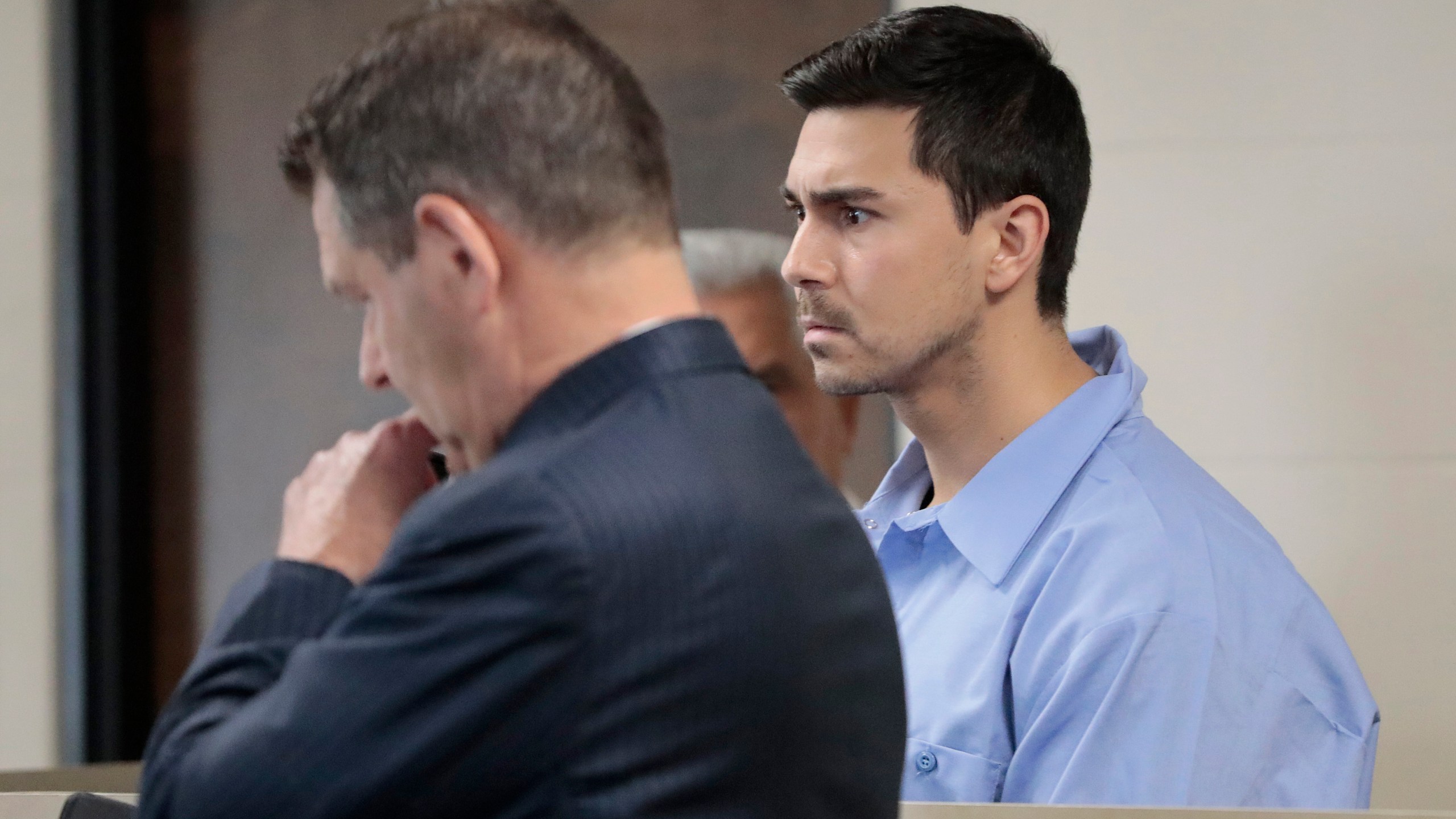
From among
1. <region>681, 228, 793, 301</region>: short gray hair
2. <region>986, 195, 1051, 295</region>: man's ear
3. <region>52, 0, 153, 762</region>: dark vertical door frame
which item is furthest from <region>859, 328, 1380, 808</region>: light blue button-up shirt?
<region>52, 0, 153, 762</region>: dark vertical door frame

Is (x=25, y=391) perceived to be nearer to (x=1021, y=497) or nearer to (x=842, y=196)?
(x=842, y=196)

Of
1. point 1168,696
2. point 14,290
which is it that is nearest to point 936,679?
point 1168,696

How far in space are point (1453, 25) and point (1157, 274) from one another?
438mm

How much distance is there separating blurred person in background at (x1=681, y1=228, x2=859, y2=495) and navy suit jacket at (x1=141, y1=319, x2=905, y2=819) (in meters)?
0.99

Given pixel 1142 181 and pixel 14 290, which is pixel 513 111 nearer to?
pixel 1142 181

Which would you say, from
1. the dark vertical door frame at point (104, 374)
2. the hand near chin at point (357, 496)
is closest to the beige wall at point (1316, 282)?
the hand near chin at point (357, 496)

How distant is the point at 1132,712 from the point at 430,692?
56 centimetres

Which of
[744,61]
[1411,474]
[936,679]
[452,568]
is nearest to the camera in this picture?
[452,568]

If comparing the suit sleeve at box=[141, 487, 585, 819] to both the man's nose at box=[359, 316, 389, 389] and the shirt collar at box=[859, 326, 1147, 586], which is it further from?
the shirt collar at box=[859, 326, 1147, 586]

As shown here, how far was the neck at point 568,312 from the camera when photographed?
1.93ft

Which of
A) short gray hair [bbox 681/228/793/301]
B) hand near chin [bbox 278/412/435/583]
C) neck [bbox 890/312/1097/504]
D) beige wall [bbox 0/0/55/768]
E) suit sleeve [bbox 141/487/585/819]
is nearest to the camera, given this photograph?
suit sleeve [bbox 141/487/585/819]

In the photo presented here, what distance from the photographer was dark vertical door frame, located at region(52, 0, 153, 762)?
2023mm

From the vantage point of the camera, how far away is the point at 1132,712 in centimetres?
91

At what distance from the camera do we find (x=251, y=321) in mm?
2078
